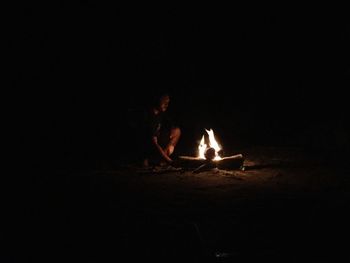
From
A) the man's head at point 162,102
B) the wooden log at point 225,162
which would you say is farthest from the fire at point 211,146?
the man's head at point 162,102

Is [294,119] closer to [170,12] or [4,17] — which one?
Result: [170,12]

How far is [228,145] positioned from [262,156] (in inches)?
62.7

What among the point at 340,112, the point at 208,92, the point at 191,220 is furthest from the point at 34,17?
the point at 191,220

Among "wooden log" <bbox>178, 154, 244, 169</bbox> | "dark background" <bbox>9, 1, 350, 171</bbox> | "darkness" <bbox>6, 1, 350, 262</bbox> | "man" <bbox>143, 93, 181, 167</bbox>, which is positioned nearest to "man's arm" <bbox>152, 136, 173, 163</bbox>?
"man" <bbox>143, 93, 181, 167</bbox>

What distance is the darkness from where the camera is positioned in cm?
1438

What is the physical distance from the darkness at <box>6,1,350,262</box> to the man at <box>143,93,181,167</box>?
2.14 meters

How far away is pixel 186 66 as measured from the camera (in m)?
16.5

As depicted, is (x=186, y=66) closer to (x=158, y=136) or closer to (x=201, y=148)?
(x=158, y=136)

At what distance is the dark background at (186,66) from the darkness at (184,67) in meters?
0.03

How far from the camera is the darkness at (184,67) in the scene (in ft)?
47.2

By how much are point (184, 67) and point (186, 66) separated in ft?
0.26

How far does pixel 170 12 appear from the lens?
1658cm

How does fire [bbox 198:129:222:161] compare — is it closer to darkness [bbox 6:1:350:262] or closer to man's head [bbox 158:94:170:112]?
man's head [bbox 158:94:170:112]

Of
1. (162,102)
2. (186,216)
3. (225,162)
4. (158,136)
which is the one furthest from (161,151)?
(186,216)
